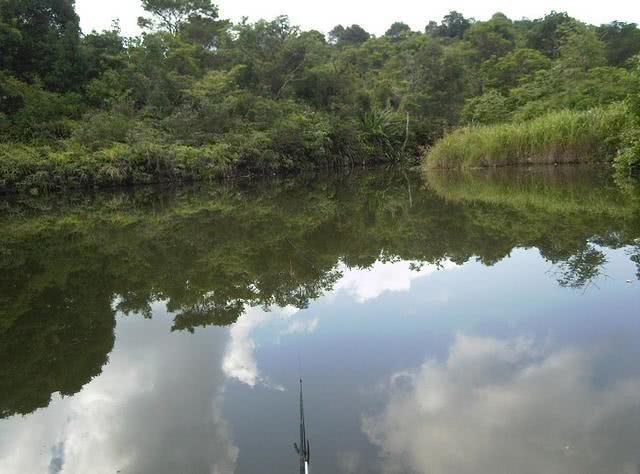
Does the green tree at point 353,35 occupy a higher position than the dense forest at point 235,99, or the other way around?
the green tree at point 353,35

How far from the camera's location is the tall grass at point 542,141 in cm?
1460

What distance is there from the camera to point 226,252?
677 cm

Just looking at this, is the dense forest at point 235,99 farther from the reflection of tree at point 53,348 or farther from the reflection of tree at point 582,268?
the reflection of tree at point 53,348

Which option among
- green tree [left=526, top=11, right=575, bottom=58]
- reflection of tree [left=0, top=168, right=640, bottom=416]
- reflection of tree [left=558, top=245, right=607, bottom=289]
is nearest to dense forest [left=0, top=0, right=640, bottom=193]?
green tree [left=526, top=11, right=575, bottom=58]

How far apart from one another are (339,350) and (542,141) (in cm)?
1461

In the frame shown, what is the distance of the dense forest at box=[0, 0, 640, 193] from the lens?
62.1 feet

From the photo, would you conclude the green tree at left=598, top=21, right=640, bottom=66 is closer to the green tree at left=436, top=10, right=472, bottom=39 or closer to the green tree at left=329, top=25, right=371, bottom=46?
the green tree at left=436, top=10, right=472, bottom=39

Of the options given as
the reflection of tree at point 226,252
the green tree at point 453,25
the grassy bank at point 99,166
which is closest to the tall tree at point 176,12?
the grassy bank at point 99,166

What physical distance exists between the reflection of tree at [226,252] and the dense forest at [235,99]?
8.01m

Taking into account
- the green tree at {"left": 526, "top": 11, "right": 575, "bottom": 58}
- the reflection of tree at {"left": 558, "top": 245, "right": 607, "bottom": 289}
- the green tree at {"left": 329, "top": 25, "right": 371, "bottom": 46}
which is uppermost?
the green tree at {"left": 329, "top": 25, "right": 371, "bottom": 46}

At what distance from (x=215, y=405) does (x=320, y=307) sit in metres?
1.64

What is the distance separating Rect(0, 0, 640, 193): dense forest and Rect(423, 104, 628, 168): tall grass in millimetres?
64

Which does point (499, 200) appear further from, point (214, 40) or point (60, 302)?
point (214, 40)

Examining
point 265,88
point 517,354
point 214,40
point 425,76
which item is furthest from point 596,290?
point 214,40
